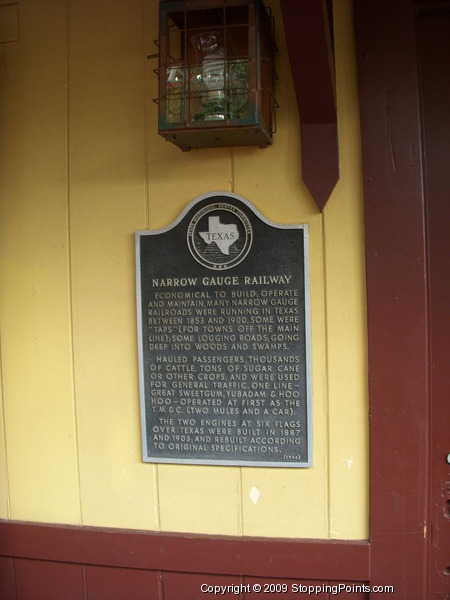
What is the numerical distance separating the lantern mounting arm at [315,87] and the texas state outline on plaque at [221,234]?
12.6 inches

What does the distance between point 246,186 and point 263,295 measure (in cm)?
41

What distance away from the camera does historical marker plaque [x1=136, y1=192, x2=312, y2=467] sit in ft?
6.26

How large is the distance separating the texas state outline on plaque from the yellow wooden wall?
0.13 m

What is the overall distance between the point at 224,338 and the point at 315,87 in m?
0.93

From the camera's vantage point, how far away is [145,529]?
6.73 feet

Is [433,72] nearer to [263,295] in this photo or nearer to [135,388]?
[263,295]

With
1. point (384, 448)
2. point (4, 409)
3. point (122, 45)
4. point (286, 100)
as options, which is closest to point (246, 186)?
point (286, 100)

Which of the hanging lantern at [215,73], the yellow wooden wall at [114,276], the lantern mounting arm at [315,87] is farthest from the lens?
the yellow wooden wall at [114,276]

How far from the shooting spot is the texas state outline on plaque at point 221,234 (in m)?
1.93

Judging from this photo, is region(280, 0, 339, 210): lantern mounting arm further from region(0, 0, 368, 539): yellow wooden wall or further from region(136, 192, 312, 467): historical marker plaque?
region(136, 192, 312, 467): historical marker plaque
